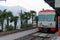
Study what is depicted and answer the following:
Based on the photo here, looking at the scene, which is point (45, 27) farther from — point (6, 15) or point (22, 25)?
point (22, 25)

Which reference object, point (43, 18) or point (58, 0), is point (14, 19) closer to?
point (43, 18)

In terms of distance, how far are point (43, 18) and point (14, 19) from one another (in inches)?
348

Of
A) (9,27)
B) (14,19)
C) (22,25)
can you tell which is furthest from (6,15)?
(22,25)

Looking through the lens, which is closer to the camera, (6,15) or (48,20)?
(48,20)

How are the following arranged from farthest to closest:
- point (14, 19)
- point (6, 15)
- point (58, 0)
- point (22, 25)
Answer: point (22, 25) → point (14, 19) → point (6, 15) → point (58, 0)

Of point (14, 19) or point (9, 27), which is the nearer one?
point (9, 27)

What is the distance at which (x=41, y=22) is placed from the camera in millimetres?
35031

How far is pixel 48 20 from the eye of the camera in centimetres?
3491

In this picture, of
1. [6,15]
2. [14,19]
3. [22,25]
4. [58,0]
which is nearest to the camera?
[58,0]

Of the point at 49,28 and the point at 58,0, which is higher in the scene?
the point at 58,0

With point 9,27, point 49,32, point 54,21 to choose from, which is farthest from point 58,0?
point 9,27

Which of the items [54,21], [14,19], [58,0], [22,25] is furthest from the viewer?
[22,25]

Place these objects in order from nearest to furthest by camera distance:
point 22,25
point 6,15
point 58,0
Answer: point 58,0
point 6,15
point 22,25

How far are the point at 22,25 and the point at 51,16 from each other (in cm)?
1588
